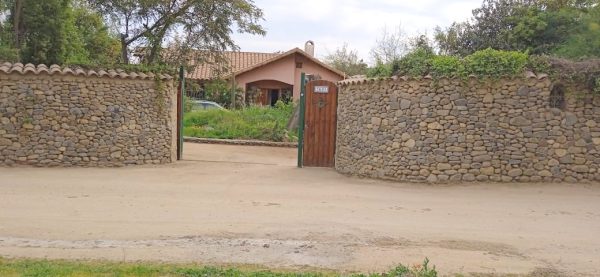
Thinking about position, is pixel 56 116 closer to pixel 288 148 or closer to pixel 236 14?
pixel 288 148

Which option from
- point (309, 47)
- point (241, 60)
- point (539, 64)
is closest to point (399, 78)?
point (539, 64)

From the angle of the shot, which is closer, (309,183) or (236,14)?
(309,183)

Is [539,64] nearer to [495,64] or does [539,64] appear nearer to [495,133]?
[495,64]

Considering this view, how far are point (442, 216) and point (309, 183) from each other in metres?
4.08

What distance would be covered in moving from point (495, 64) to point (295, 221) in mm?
6011

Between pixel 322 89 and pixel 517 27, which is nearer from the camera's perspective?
pixel 322 89

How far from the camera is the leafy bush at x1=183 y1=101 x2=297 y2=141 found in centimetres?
2236

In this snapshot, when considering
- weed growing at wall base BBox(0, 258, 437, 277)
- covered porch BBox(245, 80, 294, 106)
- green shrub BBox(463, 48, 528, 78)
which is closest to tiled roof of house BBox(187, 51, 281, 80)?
covered porch BBox(245, 80, 294, 106)

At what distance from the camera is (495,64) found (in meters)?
11.9

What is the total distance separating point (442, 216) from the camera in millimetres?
9156

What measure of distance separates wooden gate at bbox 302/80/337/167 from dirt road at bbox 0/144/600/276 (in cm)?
164

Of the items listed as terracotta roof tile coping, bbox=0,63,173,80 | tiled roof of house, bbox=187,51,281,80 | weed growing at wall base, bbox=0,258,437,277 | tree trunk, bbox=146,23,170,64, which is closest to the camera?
weed growing at wall base, bbox=0,258,437,277

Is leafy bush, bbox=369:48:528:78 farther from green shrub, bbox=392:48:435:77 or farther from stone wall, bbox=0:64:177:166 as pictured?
stone wall, bbox=0:64:177:166

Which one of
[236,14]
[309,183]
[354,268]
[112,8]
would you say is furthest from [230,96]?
[354,268]
